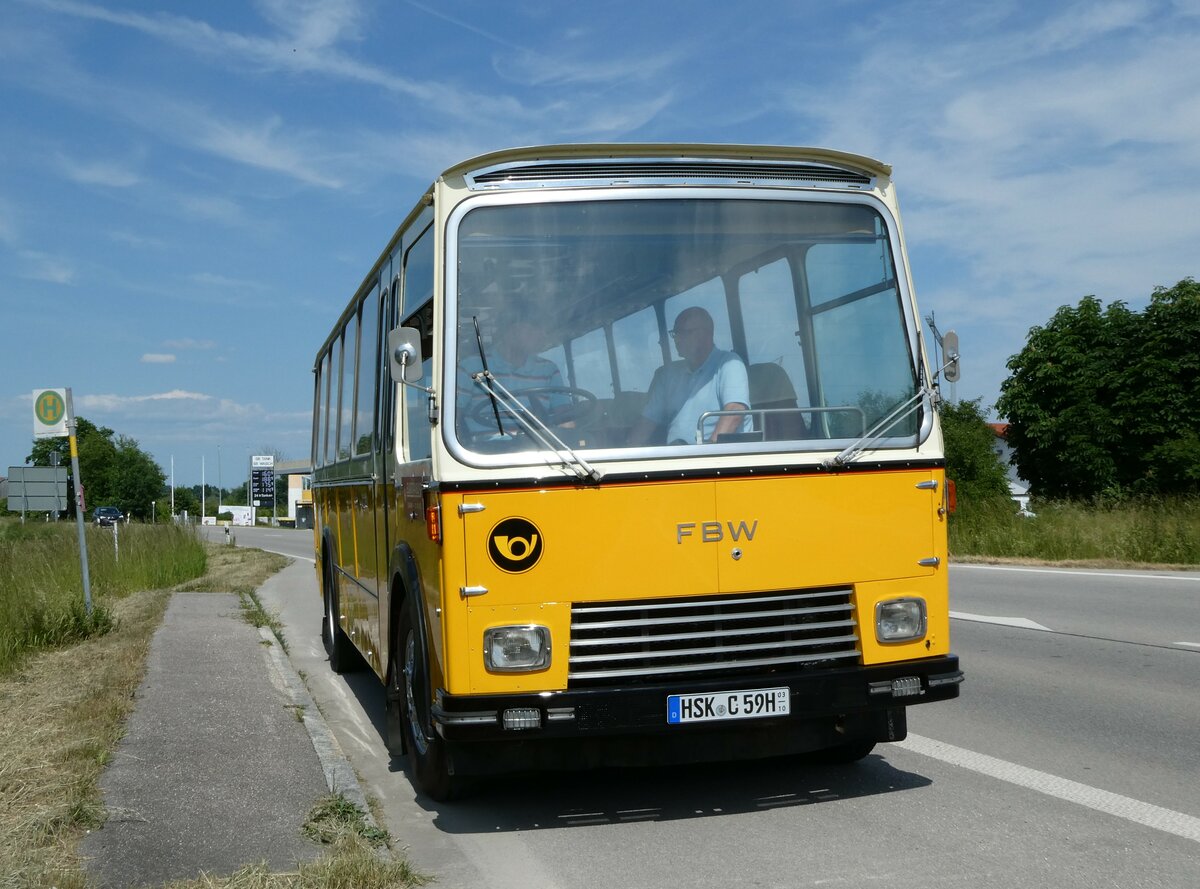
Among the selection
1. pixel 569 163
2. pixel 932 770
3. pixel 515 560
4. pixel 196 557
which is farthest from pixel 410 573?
pixel 196 557

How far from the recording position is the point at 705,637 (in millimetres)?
5371

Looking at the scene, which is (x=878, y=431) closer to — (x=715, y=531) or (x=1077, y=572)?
(x=715, y=531)

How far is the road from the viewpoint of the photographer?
190 inches

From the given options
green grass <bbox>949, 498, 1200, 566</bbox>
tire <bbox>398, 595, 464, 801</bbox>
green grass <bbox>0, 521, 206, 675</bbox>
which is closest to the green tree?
green grass <bbox>949, 498, 1200, 566</bbox>

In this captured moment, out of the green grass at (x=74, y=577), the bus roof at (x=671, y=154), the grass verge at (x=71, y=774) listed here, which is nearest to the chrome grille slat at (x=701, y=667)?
the grass verge at (x=71, y=774)

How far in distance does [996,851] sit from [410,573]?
292cm

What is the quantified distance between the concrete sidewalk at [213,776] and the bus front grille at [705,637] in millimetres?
1389

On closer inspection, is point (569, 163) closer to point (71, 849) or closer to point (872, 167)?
point (872, 167)

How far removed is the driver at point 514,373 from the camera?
5488 millimetres

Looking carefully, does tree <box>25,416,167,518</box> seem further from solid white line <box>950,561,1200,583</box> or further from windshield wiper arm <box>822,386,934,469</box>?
windshield wiper arm <box>822,386,934,469</box>

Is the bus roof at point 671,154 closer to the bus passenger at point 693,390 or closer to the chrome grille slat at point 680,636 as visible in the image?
the bus passenger at point 693,390

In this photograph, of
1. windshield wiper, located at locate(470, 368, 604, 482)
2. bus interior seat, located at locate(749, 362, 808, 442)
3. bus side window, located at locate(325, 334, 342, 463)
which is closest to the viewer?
windshield wiper, located at locate(470, 368, 604, 482)

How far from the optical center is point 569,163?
576 centimetres

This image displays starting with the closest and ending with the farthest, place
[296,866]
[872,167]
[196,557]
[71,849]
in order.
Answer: [296,866]
[71,849]
[872,167]
[196,557]
